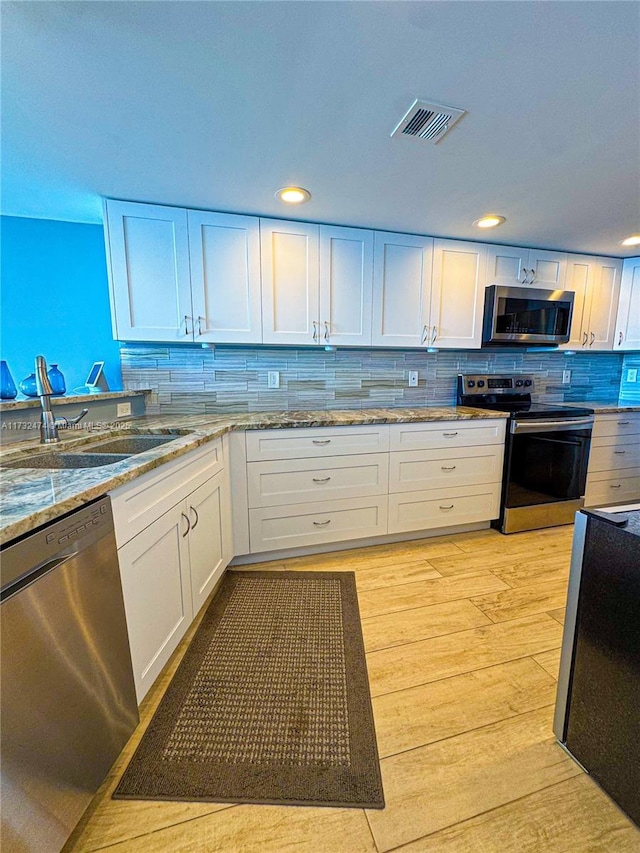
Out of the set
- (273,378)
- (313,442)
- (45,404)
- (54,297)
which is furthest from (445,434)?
(54,297)

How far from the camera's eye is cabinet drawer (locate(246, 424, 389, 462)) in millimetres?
2109

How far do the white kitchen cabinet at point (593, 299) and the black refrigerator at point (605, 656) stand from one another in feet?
8.51

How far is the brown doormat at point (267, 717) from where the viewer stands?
40.1 inches

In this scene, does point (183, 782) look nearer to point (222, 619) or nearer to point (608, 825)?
point (222, 619)

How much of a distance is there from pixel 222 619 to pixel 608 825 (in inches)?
59.6

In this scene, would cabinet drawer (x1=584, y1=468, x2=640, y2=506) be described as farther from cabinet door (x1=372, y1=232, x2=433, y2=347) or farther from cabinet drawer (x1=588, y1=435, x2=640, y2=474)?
cabinet door (x1=372, y1=232, x2=433, y2=347)

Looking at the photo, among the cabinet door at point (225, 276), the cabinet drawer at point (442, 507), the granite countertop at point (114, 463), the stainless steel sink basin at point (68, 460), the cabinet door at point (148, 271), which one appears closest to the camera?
the granite countertop at point (114, 463)

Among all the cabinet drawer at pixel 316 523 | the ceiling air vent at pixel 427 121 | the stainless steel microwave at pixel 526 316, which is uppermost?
the ceiling air vent at pixel 427 121

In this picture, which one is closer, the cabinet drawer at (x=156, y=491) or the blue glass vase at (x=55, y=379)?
the cabinet drawer at (x=156, y=491)

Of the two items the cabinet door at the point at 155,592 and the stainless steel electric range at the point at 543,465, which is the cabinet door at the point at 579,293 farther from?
the cabinet door at the point at 155,592

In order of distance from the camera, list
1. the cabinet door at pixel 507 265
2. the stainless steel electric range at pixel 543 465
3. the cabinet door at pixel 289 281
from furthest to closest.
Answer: the cabinet door at pixel 507 265, the stainless steel electric range at pixel 543 465, the cabinet door at pixel 289 281

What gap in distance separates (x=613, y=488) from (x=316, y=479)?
274cm

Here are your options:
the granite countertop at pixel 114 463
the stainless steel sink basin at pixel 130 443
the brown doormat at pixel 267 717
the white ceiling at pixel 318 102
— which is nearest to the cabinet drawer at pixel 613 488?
the granite countertop at pixel 114 463

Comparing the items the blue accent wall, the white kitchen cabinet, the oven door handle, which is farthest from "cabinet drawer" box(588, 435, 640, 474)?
the blue accent wall
